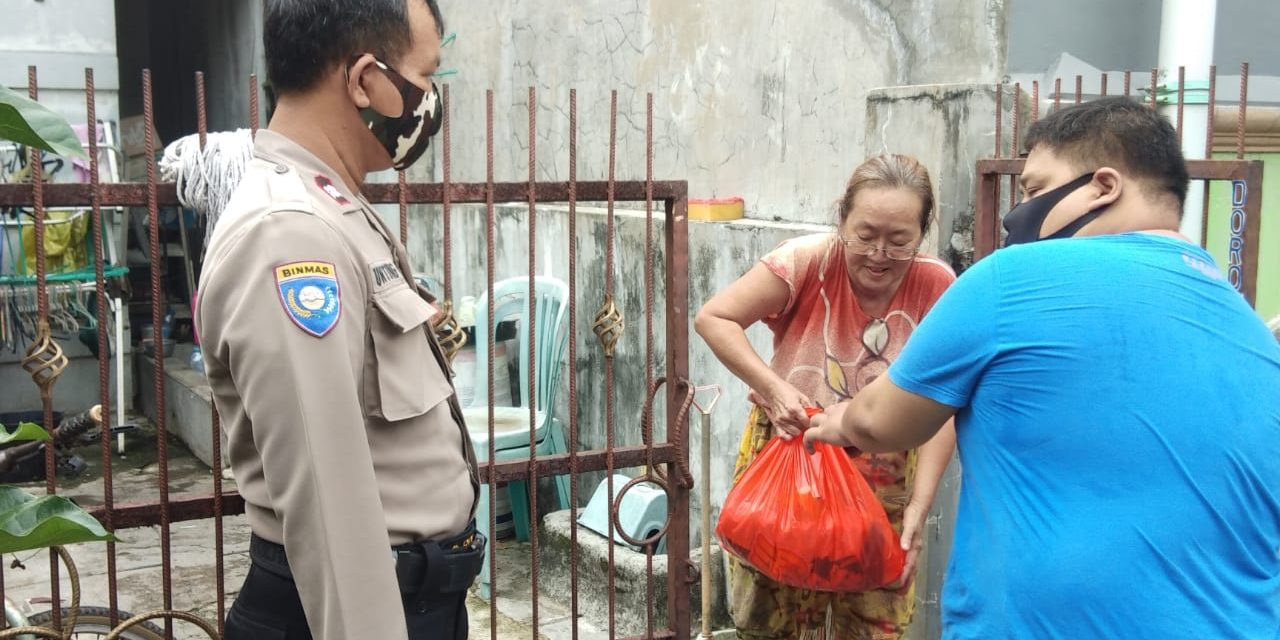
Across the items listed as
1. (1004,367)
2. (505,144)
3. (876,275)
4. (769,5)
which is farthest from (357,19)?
(505,144)

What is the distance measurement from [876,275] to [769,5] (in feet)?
8.64

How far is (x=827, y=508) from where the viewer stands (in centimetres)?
263

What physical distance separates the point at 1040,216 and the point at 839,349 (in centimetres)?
99

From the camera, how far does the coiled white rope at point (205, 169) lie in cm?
263

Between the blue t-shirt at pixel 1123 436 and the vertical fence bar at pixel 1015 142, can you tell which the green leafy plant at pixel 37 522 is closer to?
the blue t-shirt at pixel 1123 436

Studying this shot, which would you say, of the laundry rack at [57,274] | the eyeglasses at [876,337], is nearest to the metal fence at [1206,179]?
the eyeglasses at [876,337]

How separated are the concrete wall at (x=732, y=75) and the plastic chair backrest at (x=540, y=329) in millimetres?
807

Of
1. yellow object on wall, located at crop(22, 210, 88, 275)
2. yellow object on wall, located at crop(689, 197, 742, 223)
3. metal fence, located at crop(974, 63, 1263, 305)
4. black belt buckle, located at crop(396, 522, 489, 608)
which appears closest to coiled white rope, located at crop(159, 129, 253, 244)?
black belt buckle, located at crop(396, 522, 489, 608)

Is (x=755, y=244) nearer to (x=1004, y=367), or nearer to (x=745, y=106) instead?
(x=745, y=106)

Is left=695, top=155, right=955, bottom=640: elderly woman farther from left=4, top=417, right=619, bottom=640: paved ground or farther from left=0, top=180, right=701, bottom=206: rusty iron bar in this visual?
left=4, top=417, right=619, bottom=640: paved ground

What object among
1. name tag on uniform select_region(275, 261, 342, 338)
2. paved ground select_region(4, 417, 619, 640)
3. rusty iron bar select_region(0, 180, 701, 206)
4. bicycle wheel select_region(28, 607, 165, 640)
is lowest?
paved ground select_region(4, 417, 619, 640)

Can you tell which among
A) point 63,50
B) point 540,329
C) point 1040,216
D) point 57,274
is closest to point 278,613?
point 1040,216

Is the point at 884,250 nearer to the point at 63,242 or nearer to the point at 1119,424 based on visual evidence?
the point at 1119,424

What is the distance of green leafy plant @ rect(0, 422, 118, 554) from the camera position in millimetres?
1917
